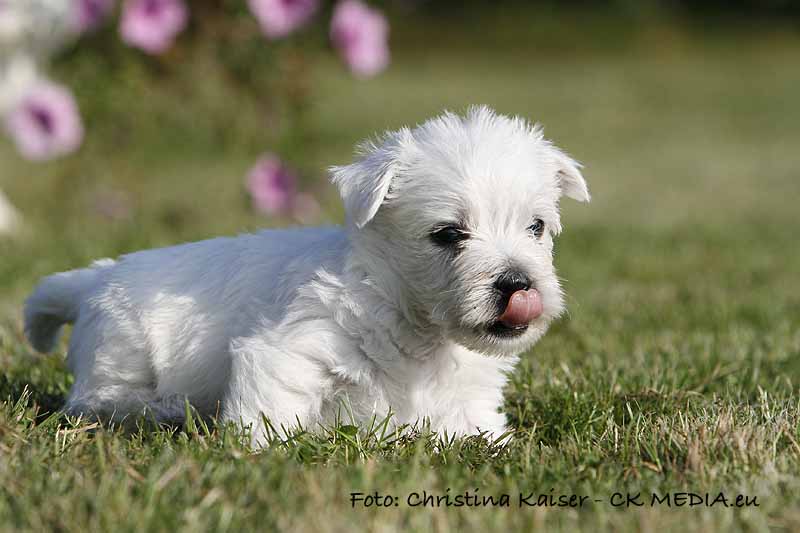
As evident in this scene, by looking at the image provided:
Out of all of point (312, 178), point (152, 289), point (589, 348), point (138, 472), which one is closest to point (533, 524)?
point (138, 472)

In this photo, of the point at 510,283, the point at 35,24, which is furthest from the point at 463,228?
the point at 35,24

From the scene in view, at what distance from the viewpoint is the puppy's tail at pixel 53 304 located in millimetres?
3961

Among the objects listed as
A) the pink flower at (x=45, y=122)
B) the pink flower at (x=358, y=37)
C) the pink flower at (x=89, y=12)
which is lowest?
the pink flower at (x=45, y=122)

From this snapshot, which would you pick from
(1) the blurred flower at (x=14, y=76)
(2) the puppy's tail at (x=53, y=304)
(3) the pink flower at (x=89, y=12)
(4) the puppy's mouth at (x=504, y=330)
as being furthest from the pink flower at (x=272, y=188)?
(4) the puppy's mouth at (x=504, y=330)

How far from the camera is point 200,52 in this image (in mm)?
7926

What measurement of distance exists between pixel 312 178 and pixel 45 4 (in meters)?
2.60

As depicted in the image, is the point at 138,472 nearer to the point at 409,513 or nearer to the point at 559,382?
the point at 409,513

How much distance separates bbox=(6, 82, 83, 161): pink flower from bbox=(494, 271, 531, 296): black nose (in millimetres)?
4886

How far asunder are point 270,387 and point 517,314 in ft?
2.63

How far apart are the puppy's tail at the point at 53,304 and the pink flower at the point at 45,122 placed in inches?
136

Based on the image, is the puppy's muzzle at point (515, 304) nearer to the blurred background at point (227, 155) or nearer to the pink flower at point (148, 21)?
the blurred background at point (227, 155)

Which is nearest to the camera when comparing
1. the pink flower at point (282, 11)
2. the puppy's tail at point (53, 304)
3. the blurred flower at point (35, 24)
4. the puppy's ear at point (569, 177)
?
the puppy's ear at point (569, 177)

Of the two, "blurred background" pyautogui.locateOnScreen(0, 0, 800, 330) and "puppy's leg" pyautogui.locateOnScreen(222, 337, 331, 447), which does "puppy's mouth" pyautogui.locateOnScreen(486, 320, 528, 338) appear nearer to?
"puppy's leg" pyautogui.locateOnScreen(222, 337, 331, 447)

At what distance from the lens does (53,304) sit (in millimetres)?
4000
